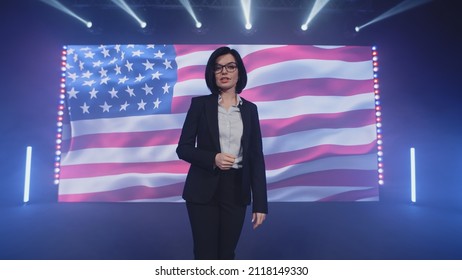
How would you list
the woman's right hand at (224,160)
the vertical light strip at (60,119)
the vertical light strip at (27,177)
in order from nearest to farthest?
the woman's right hand at (224,160), the vertical light strip at (27,177), the vertical light strip at (60,119)

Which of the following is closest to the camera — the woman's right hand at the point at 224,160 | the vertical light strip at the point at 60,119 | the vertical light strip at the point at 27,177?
the woman's right hand at the point at 224,160

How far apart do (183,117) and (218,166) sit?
9.52ft

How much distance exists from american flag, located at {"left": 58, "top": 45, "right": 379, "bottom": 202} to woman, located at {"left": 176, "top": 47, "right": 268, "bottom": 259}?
8.77 feet

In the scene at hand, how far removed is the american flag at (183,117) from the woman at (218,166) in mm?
2673

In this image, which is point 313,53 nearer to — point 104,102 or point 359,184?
point 359,184

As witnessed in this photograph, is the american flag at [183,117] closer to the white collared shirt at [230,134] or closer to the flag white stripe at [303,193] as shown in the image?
the flag white stripe at [303,193]

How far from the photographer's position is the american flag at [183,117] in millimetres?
3936

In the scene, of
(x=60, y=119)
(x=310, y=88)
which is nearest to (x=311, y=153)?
(x=310, y=88)

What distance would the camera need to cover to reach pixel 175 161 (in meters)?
3.98

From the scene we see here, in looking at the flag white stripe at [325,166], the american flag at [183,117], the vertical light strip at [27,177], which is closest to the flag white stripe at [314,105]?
the american flag at [183,117]

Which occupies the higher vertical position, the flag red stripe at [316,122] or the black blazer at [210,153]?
the flag red stripe at [316,122]

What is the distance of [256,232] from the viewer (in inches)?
110

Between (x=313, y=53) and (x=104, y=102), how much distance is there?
3.24m
